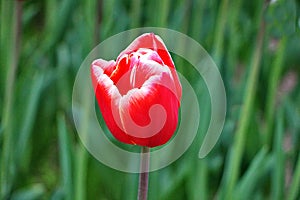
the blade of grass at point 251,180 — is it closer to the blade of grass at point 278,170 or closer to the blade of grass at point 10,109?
the blade of grass at point 278,170

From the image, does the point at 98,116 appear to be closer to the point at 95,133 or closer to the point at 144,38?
the point at 95,133

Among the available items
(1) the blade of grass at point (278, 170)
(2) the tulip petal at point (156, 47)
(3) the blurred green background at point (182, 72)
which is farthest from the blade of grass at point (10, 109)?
(1) the blade of grass at point (278, 170)

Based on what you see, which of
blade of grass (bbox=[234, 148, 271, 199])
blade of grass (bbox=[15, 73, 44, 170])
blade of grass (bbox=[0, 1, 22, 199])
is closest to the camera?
blade of grass (bbox=[0, 1, 22, 199])

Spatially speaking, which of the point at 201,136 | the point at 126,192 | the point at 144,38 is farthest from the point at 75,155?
the point at 144,38

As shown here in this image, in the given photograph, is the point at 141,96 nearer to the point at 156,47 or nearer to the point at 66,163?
the point at 156,47

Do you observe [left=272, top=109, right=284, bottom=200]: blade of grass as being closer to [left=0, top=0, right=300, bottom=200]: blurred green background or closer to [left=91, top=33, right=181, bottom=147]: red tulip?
[left=0, top=0, right=300, bottom=200]: blurred green background

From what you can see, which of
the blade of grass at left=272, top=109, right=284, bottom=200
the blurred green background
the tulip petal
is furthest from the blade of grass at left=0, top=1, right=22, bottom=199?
the blade of grass at left=272, top=109, right=284, bottom=200

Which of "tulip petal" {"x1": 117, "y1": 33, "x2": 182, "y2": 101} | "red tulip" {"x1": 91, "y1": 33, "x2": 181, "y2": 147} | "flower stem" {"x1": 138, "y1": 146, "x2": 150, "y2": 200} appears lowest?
"flower stem" {"x1": 138, "y1": 146, "x2": 150, "y2": 200}

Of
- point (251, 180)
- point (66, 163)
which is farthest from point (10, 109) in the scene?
point (251, 180)
